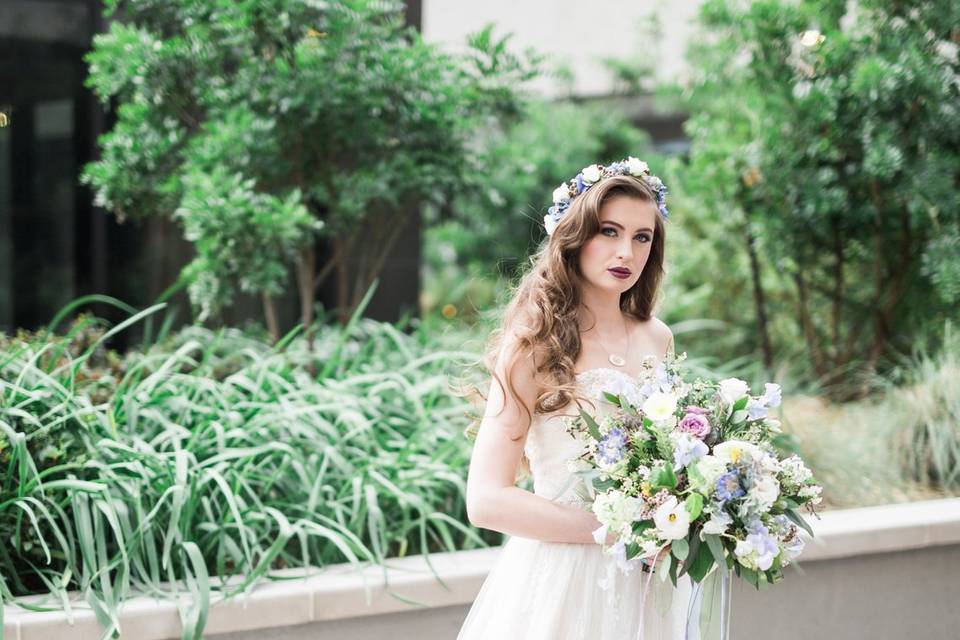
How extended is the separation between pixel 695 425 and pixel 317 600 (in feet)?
6.00

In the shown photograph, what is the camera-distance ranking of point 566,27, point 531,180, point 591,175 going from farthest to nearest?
point 566,27 → point 531,180 → point 591,175

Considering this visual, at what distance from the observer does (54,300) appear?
285 inches

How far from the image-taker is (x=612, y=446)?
7.55 ft

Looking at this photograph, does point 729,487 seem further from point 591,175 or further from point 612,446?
point 591,175

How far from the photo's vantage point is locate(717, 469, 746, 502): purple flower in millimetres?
2191

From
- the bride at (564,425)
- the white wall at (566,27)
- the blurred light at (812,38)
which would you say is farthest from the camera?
the white wall at (566,27)

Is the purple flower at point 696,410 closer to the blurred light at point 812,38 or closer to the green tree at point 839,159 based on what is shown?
the green tree at point 839,159

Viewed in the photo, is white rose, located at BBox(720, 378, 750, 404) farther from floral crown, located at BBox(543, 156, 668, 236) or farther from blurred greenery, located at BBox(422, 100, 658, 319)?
blurred greenery, located at BBox(422, 100, 658, 319)

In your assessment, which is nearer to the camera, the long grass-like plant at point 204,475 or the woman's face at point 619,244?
the woman's face at point 619,244

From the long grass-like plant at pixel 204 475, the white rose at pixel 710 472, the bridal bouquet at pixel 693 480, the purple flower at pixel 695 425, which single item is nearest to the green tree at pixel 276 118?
the long grass-like plant at pixel 204 475

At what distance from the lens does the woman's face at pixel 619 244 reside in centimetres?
Result: 262

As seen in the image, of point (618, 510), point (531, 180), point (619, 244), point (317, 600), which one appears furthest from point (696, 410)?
point (531, 180)

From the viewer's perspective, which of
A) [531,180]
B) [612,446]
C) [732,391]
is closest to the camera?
[612,446]

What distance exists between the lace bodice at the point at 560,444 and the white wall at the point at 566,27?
1271 cm
